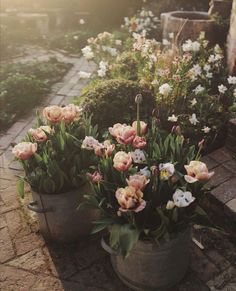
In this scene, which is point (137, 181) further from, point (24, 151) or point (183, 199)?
point (24, 151)

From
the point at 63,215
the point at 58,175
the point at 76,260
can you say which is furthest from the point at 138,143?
the point at 76,260

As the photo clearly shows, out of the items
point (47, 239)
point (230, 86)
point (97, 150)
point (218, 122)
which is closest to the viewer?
point (97, 150)

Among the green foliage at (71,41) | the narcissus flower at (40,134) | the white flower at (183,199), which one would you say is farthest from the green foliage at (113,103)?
the green foliage at (71,41)

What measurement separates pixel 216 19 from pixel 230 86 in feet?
5.47

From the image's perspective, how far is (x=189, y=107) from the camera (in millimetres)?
4039

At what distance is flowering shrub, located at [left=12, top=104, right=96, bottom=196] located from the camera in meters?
2.69

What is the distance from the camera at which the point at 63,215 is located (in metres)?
2.83

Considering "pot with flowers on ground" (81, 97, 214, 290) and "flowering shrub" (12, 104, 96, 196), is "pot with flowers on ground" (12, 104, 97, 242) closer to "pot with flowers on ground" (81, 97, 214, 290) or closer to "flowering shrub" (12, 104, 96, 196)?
"flowering shrub" (12, 104, 96, 196)

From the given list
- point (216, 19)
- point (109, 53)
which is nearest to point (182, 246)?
point (109, 53)

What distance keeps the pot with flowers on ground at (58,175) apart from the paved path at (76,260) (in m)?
0.17

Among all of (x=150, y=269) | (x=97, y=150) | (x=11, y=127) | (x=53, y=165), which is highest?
(x=97, y=150)

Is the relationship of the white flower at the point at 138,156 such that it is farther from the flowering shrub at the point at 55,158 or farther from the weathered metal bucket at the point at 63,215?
the weathered metal bucket at the point at 63,215

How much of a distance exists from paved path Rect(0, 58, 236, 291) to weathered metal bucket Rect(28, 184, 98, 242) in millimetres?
116

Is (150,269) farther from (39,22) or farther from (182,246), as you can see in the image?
(39,22)
